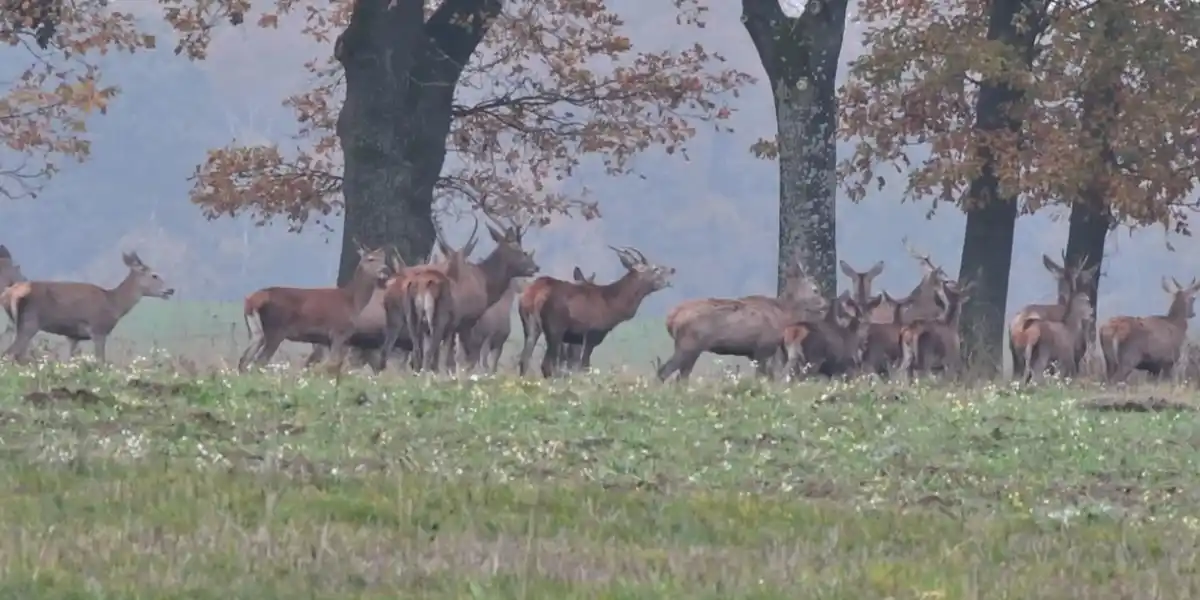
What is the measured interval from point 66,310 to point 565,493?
16191mm

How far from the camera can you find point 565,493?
11.0 metres

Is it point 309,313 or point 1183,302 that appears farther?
point 1183,302

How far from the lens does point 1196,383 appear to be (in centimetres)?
2345

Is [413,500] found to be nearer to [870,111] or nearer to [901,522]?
[901,522]

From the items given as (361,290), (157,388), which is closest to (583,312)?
(361,290)

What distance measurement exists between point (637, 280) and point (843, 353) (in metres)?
2.79

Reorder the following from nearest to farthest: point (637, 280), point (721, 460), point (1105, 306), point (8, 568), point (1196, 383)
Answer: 1. point (8, 568)
2. point (721, 460)
3. point (1196, 383)
4. point (637, 280)
5. point (1105, 306)

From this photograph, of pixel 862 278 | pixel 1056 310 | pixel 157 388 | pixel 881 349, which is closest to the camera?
pixel 157 388

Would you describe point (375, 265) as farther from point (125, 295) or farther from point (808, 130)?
point (808, 130)

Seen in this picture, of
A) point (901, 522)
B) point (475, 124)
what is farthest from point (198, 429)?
point (475, 124)

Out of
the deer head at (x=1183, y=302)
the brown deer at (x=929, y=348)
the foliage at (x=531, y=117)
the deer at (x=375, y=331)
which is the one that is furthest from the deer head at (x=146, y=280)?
the deer head at (x=1183, y=302)

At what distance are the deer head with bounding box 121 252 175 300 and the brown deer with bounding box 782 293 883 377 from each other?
8.97 m

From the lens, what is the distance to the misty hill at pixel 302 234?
154000 millimetres

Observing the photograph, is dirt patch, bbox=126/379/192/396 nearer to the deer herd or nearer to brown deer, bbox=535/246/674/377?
the deer herd
